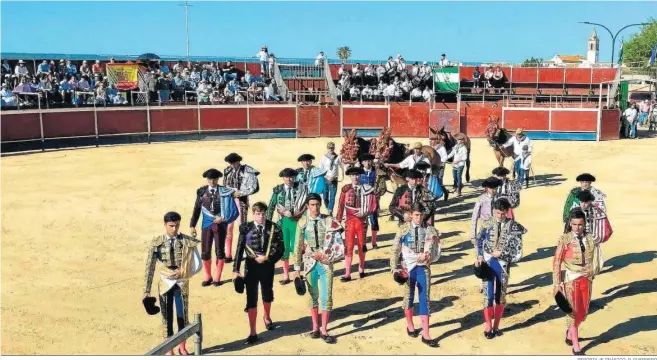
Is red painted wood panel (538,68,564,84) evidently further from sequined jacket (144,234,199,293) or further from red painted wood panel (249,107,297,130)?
sequined jacket (144,234,199,293)

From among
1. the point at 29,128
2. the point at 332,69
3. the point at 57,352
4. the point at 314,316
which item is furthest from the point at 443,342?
the point at 332,69

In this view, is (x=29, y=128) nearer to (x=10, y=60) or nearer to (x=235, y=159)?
Answer: (x=10, y=60)

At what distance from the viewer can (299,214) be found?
910 cm

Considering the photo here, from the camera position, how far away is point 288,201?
908 cm

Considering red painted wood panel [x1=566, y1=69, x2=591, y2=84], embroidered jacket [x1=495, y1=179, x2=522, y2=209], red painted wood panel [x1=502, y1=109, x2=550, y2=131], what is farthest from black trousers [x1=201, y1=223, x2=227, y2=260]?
red painted wood panel [x1=566, y1=69, x2=591, y2=84]

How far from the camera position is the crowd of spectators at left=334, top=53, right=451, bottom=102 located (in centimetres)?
2917

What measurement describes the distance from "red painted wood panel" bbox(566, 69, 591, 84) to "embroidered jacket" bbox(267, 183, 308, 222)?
2739cm

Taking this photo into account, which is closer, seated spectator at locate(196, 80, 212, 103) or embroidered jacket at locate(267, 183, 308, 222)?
embroidered jacket at locate(267, 183, 308, 222)

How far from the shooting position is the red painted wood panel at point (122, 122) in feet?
79.5

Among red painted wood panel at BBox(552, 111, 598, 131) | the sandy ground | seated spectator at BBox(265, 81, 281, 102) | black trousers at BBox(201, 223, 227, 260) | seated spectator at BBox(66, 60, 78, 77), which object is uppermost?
seated spectator at BBox(66, 60, 78, 77)

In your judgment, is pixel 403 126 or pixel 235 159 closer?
pixel 235 159

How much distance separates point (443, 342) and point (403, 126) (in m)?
20.0

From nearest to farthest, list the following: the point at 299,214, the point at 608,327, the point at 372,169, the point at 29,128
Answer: the point at 608,327 → the point at 299,214 → the point at 372,169 → the point at 29,128

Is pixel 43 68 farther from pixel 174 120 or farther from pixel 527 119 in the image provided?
pixel 527 119
